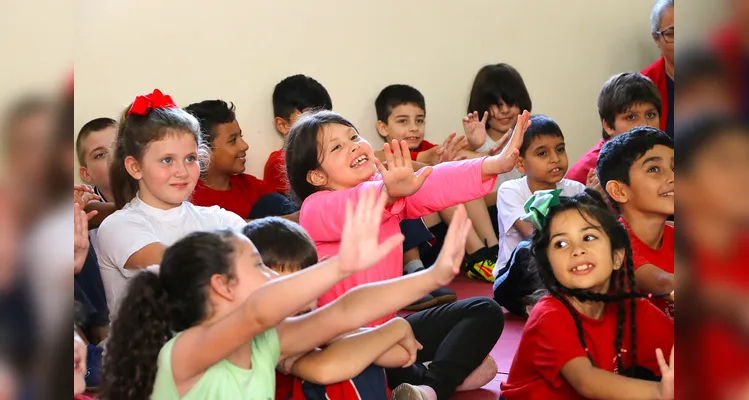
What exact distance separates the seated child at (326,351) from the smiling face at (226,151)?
1.09 meters

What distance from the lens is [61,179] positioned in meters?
0.36

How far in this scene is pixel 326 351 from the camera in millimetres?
1365

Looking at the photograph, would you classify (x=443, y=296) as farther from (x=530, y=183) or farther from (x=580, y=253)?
(x=580, y=253)

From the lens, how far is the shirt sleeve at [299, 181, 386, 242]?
68.0 inches

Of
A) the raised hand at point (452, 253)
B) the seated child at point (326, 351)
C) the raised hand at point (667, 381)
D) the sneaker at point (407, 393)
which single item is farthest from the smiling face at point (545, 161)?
the raised hand at point (452, 253)

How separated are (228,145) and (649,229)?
129 centimetres

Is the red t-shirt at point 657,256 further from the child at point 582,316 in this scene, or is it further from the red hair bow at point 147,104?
the red hair bow at point 147,104

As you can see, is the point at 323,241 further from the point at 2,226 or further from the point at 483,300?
the point at 2,226

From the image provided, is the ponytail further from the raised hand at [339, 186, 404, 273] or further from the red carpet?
the red carpet

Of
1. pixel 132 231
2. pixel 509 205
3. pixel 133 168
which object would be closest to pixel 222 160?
pixel 133 168

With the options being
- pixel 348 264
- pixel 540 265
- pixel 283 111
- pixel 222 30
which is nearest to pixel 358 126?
pixel 283 111

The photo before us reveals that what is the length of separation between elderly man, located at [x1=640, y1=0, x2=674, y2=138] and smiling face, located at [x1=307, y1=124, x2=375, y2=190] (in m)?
1.54

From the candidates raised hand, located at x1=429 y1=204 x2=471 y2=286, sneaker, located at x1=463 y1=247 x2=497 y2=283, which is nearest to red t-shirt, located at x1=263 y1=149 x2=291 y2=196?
sneaker, located at x1=463 y1=247 x2=497 y2=283

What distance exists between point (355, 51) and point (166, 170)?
135 centimetres
